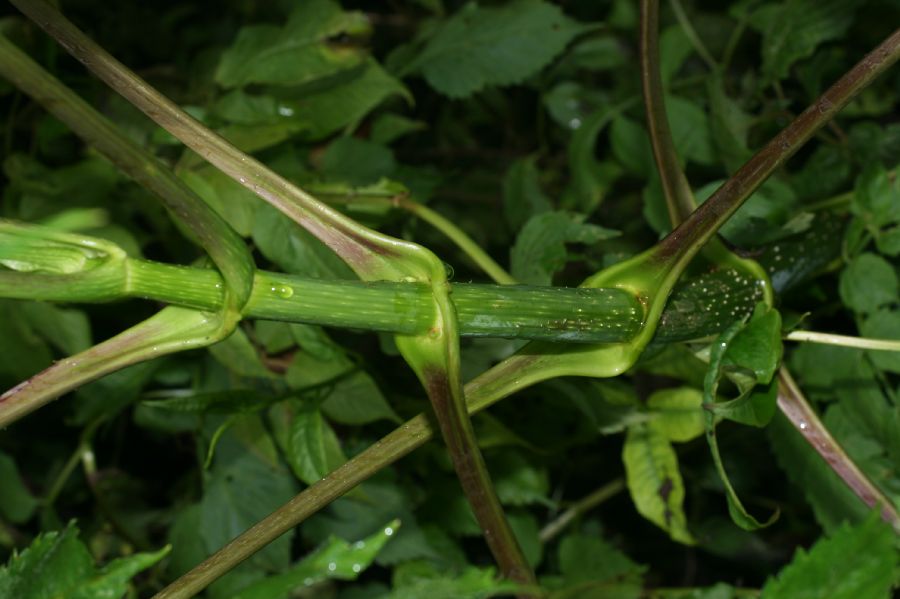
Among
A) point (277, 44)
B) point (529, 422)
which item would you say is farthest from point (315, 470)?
point (277, 44)

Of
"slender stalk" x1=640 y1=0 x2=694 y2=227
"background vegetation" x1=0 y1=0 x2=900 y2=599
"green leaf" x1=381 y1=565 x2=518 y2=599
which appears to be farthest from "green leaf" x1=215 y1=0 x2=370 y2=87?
"green leaf" x1=381 y1=565 x2=518 y2=599

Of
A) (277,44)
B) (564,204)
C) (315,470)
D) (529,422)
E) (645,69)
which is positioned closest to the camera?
(645,69)

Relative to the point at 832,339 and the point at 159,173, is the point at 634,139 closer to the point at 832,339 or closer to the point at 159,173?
the point at 832,339

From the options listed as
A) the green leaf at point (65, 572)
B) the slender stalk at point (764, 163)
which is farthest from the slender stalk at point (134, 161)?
the slender stalk at point (764, 163)

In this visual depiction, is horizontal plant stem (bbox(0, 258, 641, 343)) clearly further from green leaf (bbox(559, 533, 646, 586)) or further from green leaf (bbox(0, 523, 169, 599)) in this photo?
green leaf (bbox(559, 533, 646, 586))

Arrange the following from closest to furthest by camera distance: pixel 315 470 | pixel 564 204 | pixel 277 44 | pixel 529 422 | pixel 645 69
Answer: pixel 645 69
pixel 315 470
pixel 277 44
pixel 529 422
pixel 564 204

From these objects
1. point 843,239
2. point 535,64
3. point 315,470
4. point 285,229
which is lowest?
point 315,470

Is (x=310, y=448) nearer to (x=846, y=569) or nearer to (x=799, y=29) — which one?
(x=846, y=569)
